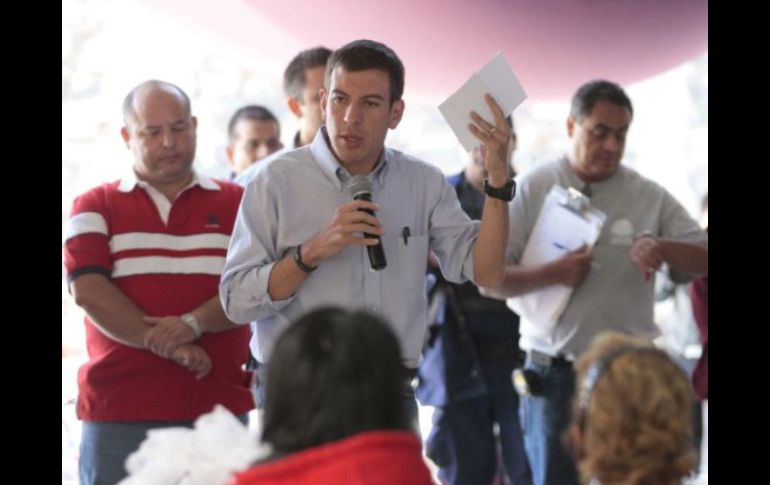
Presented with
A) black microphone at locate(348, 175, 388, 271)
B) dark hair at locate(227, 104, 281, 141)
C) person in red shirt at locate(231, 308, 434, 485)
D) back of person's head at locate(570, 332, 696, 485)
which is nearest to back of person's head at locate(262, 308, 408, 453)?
person in red shirt at locate(231, 308, 434, 485)

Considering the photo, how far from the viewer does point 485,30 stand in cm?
349

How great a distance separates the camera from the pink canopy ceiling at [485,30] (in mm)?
3459

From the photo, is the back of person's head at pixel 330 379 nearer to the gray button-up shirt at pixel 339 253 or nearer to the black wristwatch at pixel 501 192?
the gray button-up shirt at pixel 339 253

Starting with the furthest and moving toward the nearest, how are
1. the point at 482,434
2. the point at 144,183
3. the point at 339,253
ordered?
the point at 482,434, the point at 144,183, the point at 339,253

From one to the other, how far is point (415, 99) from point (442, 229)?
1261 mm

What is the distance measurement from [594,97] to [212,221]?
1.17 m

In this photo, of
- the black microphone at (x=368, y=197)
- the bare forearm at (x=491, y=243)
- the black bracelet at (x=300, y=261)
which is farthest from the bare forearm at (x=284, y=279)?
the bare forearm at (x=491, y=243)

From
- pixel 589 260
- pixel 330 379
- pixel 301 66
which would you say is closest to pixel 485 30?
pixel 301 66

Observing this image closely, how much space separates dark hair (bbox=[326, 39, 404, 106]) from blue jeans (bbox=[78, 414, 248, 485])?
98cm

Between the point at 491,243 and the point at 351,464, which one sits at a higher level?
the point at 491,243

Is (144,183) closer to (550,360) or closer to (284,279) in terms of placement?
(284,279)

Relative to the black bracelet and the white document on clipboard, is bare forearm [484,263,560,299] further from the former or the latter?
the black bracelet

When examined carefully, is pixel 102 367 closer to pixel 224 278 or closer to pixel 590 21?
pixel 224 278

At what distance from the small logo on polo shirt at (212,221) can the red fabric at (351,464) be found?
1.65 metres
